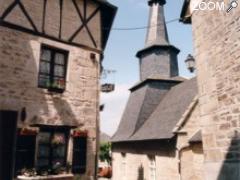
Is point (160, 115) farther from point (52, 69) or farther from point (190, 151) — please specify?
point (52, 69)

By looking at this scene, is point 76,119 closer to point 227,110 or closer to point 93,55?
point 93,55

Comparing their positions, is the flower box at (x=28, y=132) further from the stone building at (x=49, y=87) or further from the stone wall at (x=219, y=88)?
the stone wall at (x=219, y=88)

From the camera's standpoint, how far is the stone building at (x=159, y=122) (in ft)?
33.9

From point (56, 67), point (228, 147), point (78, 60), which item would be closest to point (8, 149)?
point (56, 67)

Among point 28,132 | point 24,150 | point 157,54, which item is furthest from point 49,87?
point 157,54

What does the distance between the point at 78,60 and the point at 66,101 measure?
1.45 m

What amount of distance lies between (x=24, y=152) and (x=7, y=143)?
511mm

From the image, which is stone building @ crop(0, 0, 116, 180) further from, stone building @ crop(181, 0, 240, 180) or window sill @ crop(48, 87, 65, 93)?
stone building @ crop(181, 0, 240, 180)

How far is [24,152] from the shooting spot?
724 centimetres

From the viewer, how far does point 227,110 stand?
6.12 metres

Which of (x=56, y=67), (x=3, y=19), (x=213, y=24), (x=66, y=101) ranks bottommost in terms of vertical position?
(x=66, y=101)

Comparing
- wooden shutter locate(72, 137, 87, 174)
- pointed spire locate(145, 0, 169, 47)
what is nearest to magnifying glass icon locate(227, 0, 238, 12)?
wooden shutter locate(72, 137, 87, 174)

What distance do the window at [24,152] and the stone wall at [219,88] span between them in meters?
4.43

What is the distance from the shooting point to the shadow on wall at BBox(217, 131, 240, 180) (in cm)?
575
